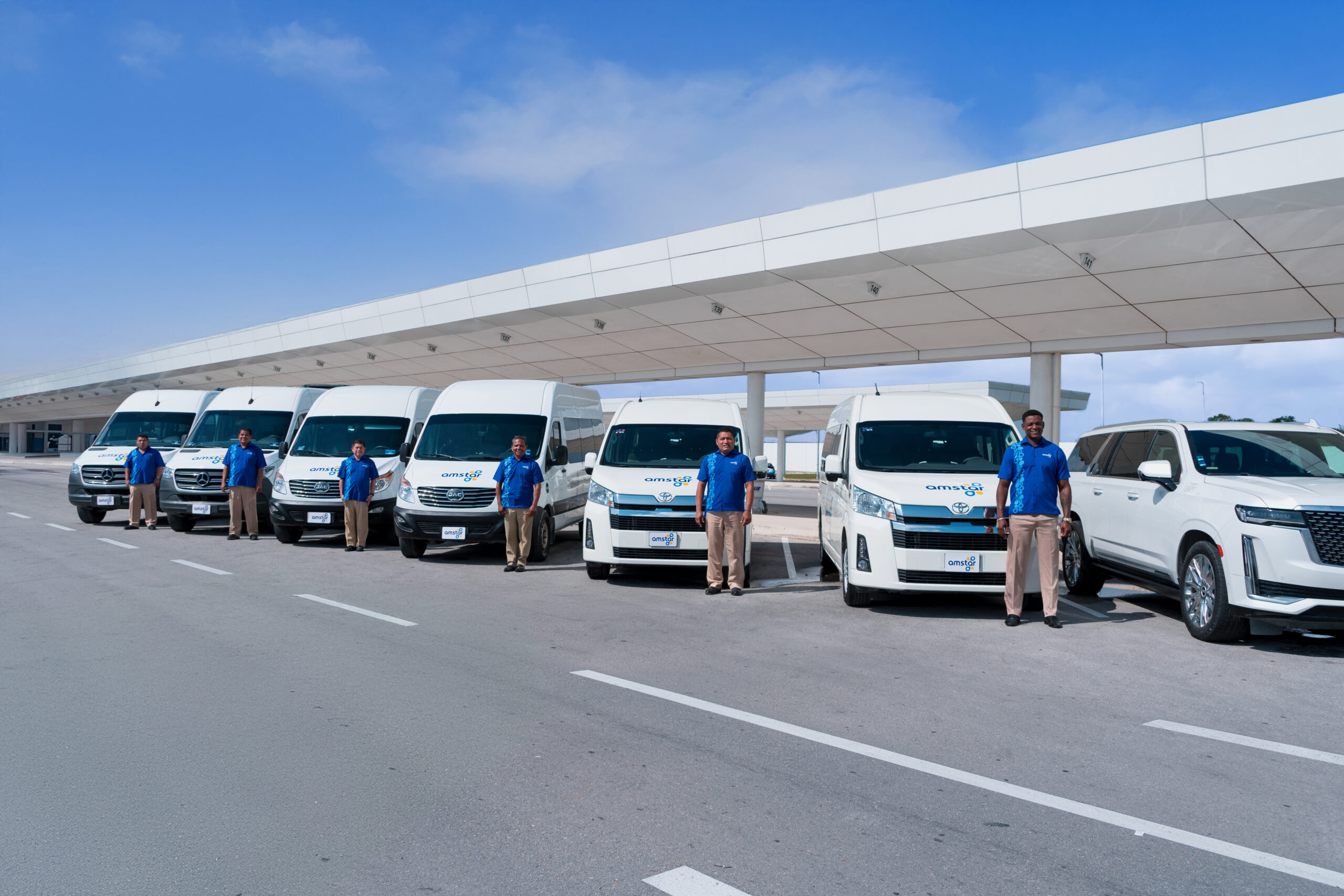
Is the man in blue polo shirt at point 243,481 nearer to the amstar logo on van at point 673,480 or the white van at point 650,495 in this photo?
the white van at point 650,495

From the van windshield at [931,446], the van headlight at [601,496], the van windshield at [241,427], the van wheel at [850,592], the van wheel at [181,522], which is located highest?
the van windshield at [241,427]

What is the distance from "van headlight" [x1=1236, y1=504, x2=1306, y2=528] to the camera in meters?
7.20

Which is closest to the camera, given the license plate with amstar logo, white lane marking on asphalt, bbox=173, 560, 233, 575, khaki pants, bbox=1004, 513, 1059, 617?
khaki pants, bbox=1004, 513, 1059, 617

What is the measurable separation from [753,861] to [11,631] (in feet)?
23.8

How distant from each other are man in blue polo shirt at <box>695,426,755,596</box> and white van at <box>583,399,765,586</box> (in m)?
0.30

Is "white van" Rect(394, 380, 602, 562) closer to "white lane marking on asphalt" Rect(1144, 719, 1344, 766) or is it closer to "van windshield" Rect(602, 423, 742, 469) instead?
"van windshield" Rect(602, 423, 742, 469)

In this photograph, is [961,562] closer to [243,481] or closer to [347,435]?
[347,435]

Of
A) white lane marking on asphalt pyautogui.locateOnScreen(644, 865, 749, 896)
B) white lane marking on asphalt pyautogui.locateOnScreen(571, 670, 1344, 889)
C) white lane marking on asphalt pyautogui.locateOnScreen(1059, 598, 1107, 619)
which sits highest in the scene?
white lane marking on asphalt pyautogui.locateOnScreen(644, 865, 749, 896)

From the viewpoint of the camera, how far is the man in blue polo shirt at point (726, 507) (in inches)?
415

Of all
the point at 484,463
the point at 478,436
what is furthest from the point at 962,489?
the point at 478,436

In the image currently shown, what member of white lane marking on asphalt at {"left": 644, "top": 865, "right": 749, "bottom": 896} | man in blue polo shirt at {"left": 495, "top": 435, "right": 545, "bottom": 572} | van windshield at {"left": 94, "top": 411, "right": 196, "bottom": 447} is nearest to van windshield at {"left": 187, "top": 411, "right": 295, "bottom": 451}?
van windshield at {"left": 94, "top": 411, "right": 196, "bottom": 447}

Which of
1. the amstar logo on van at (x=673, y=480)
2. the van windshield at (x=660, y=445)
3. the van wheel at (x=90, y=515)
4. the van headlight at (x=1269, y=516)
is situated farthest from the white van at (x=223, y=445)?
the van headlight at (x=1269, y=516)

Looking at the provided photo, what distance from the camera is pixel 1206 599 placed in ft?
25.9

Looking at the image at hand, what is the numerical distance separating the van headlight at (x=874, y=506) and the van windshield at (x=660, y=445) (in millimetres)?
2582
